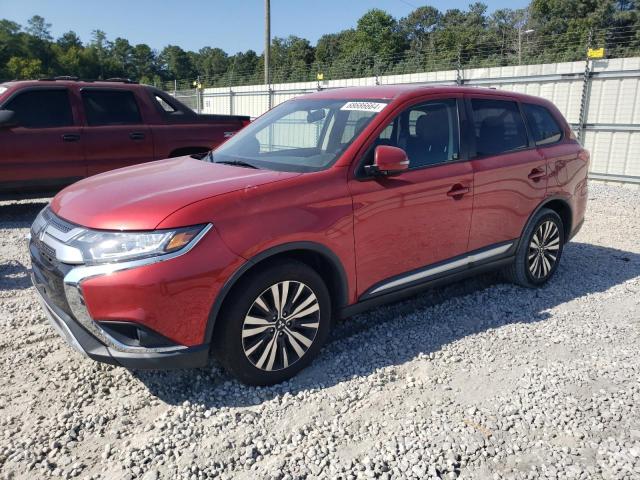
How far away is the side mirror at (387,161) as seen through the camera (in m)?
3.40

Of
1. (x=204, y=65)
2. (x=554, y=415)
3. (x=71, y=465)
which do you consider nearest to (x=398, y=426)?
(x=554, y=415)

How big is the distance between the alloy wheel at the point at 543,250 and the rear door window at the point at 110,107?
5914 millimetres

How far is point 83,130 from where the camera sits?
24.5 ft

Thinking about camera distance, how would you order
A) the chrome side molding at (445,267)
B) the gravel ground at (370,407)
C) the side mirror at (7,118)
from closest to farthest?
the gravel ground at (370,407), the chrome side molding at (445,267), the side mirror at (7,118)

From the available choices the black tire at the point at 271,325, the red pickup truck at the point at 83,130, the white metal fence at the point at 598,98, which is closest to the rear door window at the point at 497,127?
the black tire at the point at 271,325

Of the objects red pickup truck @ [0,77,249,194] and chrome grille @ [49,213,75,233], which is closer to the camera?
chrome grille @ [49,213,75,233]

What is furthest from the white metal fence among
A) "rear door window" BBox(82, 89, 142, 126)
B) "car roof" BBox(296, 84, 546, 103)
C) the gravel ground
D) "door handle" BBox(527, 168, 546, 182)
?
"rear door window" BBox(82, 89, 142, 126)

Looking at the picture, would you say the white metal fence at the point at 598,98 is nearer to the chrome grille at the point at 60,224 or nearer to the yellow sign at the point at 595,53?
the yellow sign at the point at 595,53

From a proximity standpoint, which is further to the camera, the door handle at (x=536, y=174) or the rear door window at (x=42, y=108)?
the rear door window at (x=42, y=108)

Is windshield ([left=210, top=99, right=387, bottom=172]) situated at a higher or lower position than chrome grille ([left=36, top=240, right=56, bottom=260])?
higher

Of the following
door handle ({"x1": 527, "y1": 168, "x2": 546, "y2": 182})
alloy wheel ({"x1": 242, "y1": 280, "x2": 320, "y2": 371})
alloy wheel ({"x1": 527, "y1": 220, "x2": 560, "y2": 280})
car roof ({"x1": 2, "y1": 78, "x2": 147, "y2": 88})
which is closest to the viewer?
alloy wheel ({"x1": 242, "y1": 280, "x2": 320, "y2": 371})

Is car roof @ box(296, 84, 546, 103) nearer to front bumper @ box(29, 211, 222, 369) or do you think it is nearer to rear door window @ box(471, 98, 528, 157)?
rear door window @ box(471, 98, 528, 157)

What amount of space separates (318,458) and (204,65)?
11897cm

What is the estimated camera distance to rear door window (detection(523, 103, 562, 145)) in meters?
4.89
